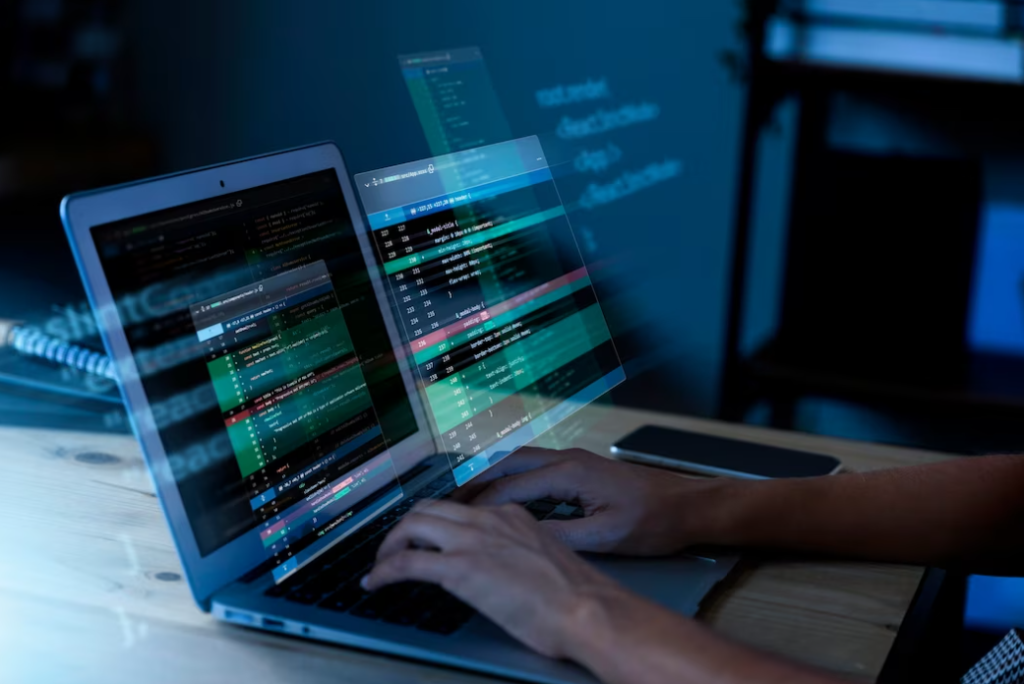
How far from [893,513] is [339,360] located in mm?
460

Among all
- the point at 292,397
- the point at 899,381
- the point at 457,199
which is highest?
the point at 457,199

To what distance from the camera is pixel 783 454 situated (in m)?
1.06

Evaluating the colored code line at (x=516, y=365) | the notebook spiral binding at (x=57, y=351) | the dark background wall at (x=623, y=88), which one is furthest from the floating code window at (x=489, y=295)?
the dark background wall at (x=623, y=88)

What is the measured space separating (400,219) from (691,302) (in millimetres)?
1843

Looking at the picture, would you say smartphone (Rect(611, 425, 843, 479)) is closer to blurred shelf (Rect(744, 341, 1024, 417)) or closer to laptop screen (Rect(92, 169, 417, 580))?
laptop screen (Rect(92, 169, 417, 580))

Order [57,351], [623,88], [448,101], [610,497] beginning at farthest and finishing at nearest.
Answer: [623,88] < [57,351] < [448,101] < [610,497]

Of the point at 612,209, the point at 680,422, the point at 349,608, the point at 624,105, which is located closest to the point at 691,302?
the point at 612,209

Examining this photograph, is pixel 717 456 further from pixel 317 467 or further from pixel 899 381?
pixel 899 381

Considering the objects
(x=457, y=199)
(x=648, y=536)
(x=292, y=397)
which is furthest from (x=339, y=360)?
(x=648, y=536)

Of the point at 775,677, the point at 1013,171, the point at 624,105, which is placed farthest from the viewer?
the point at 624,105

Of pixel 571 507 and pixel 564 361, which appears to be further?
pixel 564 361

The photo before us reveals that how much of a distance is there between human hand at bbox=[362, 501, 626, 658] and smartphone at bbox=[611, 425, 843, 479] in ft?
1.06

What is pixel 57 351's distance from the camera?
42.8 inches

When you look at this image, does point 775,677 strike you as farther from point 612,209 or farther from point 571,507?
point 612,209
